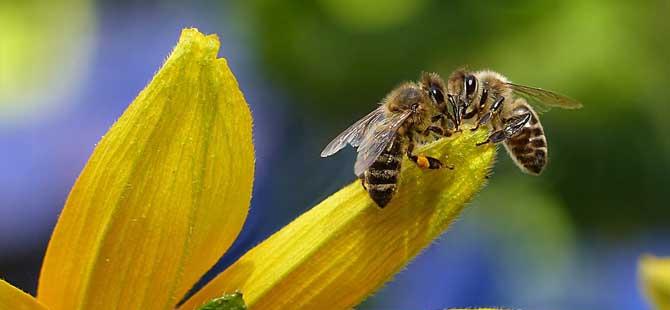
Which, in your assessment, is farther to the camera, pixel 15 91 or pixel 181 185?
pixel 15 91

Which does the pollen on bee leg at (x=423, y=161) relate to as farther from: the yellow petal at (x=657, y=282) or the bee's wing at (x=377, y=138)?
the yellow petal at (x=657, y=282)

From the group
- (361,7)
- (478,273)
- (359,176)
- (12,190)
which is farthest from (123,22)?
(359,176)

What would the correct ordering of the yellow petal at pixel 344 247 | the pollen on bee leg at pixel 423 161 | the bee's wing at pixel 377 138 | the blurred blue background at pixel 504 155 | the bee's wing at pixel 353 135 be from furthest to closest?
the blurred blue background at pixel 504 155 < the bee's wing at pixel 353 135 < the bee's wing at pixel 377 138 < the pollen on bee leg at pixel 423 161 < the yellow petal at pixel 344 247

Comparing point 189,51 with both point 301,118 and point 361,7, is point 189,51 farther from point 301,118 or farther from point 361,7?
point 301,118

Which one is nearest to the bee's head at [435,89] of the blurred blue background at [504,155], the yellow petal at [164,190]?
the yellow petal at [164,190]

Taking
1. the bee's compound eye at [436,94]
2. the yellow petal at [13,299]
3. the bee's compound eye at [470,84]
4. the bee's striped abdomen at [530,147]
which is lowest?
the yellow petal at [13,299]

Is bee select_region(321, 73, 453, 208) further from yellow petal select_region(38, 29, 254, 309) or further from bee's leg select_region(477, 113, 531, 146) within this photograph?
yellow petal select_region(38, 29, 254, 309)

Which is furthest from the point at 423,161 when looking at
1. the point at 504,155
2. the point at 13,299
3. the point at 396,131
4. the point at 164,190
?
the point at 504,155
